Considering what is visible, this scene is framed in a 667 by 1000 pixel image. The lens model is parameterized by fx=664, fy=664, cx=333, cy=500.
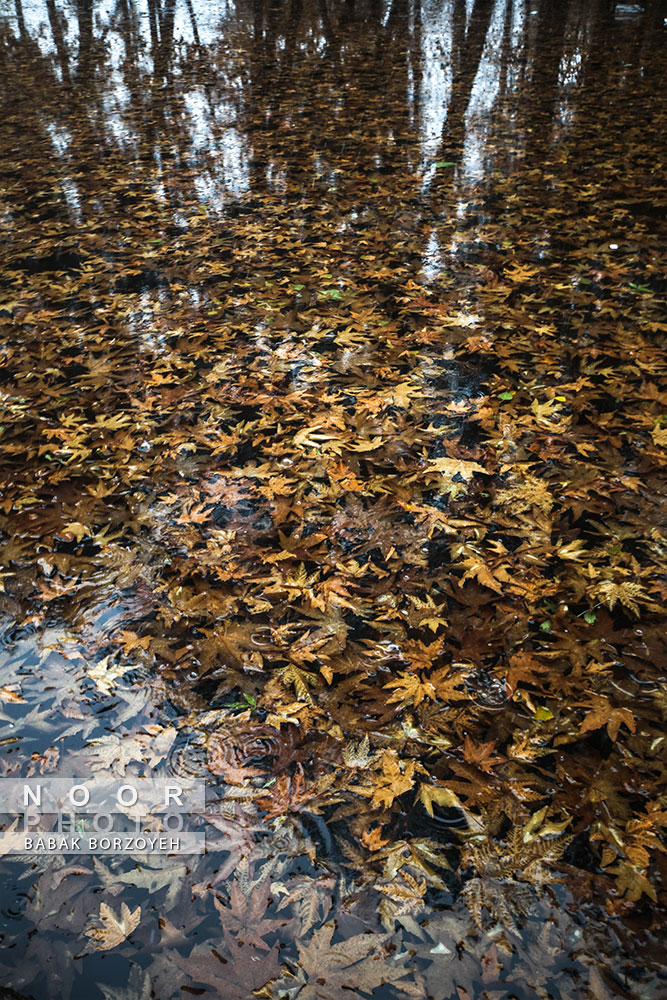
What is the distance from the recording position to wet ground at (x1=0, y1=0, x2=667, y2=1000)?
6.04 feet

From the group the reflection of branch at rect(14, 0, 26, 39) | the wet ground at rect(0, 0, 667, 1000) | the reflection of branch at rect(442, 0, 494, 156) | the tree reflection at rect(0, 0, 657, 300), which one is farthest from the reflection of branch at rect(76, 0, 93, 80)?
the wet ground at rect(0, 0, 667, 1000)

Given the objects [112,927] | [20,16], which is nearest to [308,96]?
[112,927]

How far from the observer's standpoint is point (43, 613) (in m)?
2.72

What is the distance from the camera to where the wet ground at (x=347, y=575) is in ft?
6.04

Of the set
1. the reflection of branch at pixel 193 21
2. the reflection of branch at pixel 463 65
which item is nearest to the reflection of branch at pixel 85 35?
the reflection of branch at pixel 193 21

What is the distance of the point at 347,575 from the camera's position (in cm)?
281

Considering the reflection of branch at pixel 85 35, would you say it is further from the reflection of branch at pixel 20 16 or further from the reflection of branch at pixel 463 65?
the reflection of branch at pixel 463 65

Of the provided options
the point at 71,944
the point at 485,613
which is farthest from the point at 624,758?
the point at 71,944

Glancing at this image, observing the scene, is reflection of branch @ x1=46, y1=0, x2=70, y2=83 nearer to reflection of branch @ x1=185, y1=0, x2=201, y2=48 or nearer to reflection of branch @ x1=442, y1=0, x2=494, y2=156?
reflection of branch @ x1=185, y1=0, x2=201, y2=48

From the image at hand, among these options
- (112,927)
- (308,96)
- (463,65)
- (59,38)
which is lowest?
(112,927)

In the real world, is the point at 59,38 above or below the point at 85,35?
below

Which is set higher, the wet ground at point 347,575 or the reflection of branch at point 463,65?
the reflection of branch at point 463,65

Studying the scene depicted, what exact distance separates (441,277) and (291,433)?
2.22m

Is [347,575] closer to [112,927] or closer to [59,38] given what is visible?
[112,927]
